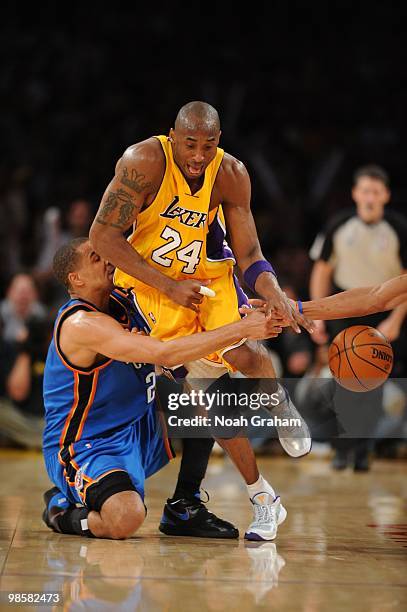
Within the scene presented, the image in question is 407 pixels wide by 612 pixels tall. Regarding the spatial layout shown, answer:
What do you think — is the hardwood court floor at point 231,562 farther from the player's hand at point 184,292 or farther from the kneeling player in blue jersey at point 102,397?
the player's hand at point 184,292

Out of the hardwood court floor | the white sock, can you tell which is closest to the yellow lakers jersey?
the white sock

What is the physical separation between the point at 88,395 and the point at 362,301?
4.13 ft

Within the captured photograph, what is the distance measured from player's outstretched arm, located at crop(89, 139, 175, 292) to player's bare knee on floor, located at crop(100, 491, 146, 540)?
0.86m

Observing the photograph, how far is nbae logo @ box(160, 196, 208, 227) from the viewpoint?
4.11 meters

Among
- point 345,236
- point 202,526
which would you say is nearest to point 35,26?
point 345,236

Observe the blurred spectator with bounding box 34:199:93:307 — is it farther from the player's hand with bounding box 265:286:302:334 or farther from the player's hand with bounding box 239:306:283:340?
the player's hand with bounding box 239:306:283:340

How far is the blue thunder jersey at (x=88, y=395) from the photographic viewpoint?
4.06m

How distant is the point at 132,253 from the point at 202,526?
119 centimetres

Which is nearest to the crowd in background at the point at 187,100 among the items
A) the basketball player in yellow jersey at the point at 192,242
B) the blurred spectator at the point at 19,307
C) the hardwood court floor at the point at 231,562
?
the blurred spectator at the point at 19,307

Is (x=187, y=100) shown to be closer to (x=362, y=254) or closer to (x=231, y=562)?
(x=362, y=254)

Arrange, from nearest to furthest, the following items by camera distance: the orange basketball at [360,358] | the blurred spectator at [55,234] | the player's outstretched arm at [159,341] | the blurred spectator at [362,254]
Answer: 1. the player's outstretched arm at [159,341]
2. the orange basketball at [360,358]
3. the blurred spectator at [362,254]
4. the blurred spectator at [55,234]

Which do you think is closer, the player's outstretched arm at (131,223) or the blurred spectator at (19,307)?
the player's outstretched arm at (131,223)

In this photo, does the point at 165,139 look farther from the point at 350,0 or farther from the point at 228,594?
the point at 350,0

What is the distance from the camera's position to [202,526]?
13.4 ft
